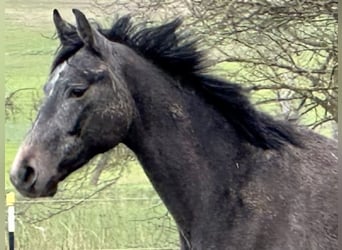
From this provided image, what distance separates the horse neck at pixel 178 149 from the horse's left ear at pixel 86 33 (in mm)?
114

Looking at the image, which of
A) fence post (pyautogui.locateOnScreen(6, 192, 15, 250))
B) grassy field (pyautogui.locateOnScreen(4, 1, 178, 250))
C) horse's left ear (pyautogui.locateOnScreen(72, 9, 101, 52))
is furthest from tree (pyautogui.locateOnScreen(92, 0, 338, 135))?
fence post (pyautogui.locateOnScreen(6, 192, 15, 250))

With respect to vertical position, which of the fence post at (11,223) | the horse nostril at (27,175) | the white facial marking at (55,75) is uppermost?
the white facial marking at (55,75)

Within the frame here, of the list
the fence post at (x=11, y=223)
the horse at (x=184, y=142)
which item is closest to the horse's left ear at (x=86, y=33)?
the horse at (x=184, y=142)

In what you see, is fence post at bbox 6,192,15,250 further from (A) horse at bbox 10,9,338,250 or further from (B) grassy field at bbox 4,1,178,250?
(A) horse at bbox 10,9,338,250

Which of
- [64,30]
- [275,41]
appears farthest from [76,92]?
[275,41]

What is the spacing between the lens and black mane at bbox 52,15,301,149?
5.55 feet

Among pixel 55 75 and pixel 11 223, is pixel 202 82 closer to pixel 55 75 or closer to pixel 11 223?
pixel 55 75

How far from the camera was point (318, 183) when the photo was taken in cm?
167

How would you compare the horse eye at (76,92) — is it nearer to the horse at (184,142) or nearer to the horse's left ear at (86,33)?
the horse at (184,142)

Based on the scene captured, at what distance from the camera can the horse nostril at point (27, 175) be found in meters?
1.53

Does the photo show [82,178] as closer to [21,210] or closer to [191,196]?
[21,210]

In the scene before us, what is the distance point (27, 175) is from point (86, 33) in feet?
1.20

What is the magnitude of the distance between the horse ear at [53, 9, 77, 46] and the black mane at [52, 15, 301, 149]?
97 millimetres

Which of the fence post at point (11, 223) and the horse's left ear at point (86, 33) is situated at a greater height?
the horse's left ear at point (86, 33)
